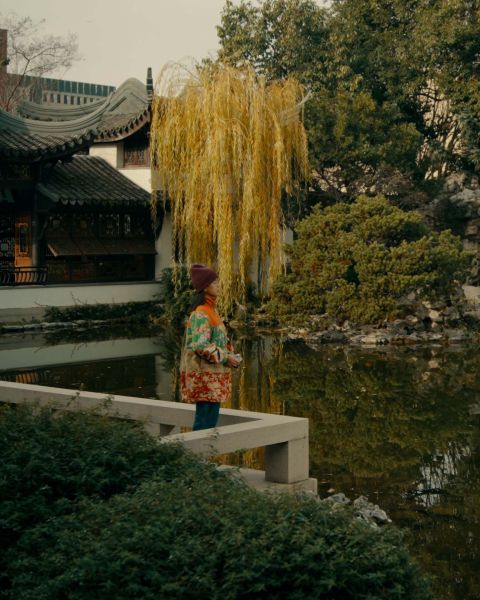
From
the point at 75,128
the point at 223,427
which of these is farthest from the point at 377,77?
the point at 223,427

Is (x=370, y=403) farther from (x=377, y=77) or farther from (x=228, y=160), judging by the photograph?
(x=377, y=77)

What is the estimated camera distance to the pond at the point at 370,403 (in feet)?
22.1

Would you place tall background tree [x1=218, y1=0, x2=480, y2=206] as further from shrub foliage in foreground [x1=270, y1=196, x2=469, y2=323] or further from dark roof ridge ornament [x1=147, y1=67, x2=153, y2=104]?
shrub foliage in foreground [x1=270, y1=196, x2=469, y2=323]

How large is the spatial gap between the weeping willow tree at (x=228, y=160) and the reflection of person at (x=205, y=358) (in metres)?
12.3

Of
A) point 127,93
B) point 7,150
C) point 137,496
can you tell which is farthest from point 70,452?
point 127,93

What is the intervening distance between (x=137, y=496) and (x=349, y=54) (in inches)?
976

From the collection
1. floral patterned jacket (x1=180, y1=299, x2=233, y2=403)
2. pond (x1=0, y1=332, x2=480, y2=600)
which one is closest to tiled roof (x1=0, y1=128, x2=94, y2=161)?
pond (x1=0, y1=332, x2=480, y2=600)

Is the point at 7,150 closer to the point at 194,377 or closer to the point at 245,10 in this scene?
the point at 245,10

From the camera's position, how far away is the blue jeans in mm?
6391

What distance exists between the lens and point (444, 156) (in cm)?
2745

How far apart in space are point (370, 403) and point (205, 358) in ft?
17.1

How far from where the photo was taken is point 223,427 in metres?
5.88

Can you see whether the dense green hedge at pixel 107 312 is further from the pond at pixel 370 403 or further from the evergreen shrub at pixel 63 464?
the evergreen shrub at pixel 63 464

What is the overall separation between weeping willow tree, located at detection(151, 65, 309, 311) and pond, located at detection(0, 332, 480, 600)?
82.5 inches
